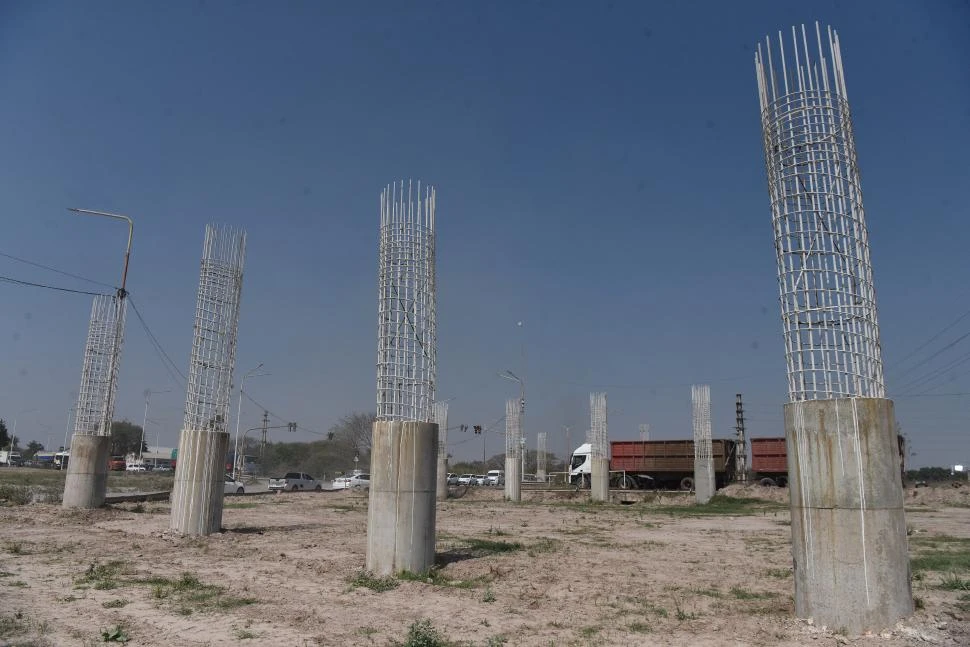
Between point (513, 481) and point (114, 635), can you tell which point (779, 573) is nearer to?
point (114, 635)

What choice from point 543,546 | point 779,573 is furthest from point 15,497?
point 779,573

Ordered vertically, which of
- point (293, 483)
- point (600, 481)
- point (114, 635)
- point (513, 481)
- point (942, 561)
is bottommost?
point (114, 635)

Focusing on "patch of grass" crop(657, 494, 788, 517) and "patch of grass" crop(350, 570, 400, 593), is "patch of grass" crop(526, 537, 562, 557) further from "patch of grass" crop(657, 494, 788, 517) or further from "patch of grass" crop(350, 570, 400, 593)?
"patch of grass" crop(657, 494, 788, 517)

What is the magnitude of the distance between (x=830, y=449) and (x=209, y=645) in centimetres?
729

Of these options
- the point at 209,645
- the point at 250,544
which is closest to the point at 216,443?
the point at 250,544

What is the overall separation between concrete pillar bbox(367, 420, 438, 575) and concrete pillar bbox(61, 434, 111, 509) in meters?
14.7

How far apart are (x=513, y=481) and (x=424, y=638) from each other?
33.7 meters

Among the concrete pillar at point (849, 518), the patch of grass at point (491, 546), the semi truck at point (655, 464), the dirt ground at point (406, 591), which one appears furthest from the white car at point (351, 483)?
the concrete pillar at point (849, 518)

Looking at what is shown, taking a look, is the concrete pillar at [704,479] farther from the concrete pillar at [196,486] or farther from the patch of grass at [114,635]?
the patch of grass at [114,635]

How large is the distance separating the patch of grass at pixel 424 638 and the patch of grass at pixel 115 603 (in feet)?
13.4

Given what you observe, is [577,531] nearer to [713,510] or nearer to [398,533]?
[398,533]

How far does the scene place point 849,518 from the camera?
25.7 ft

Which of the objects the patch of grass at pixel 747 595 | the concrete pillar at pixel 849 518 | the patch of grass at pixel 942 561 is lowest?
the patch of grass at pixel 747 595

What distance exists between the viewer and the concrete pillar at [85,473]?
2216cm
